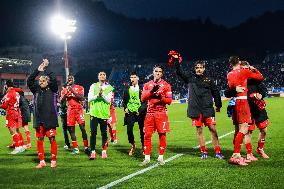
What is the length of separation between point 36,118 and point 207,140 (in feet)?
20.2

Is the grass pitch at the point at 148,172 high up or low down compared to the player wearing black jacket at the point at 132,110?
down

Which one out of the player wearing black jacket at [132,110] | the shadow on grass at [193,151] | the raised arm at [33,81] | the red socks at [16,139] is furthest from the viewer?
the red socks at [16,139]

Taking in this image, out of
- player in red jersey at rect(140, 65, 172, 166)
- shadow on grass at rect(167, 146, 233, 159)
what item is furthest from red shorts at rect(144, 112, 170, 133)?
shadow on grass at rect(167, 146, 233, 159)

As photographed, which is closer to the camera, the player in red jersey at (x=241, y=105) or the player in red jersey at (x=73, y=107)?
the player in red jersey at (x=241, y=105)

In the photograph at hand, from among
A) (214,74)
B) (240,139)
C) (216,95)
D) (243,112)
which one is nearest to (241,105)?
(243,112)

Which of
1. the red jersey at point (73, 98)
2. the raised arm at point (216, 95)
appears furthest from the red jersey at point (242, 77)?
the red jersey at point (73, 98)

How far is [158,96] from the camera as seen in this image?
8.71 m

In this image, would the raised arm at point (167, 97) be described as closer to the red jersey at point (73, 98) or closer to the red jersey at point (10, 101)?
the red jersey at point (73, 98)

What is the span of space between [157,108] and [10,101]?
556 cm

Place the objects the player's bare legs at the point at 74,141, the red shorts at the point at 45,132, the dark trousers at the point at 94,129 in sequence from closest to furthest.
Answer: the red shorts at the point at 45,132, the dark trousers at the point at 94,129, the player's bare legs at the point at 74,141

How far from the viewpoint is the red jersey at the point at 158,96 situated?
8672 millimetres

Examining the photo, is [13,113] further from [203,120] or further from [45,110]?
[203,120]

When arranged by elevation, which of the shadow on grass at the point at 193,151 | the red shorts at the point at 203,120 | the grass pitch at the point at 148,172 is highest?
the red shorts at the point at 203,120

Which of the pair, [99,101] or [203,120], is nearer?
[203,120]
